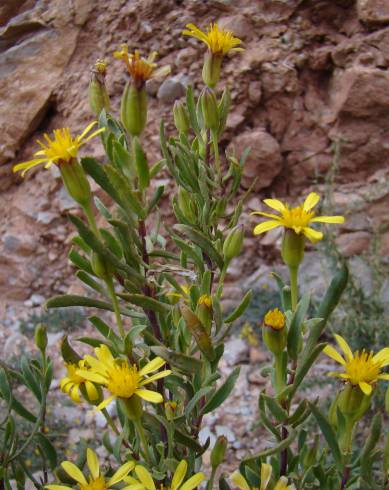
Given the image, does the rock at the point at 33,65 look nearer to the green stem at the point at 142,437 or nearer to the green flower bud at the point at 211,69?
the green flower bud at the point at 211,69

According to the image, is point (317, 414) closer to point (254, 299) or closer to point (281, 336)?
point (281, 336)

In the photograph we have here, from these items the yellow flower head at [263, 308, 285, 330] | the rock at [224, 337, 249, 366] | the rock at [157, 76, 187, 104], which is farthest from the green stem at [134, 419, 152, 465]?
the rock at [157, 76, 187, 104]

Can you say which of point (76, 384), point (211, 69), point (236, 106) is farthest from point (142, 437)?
point (236, 106)

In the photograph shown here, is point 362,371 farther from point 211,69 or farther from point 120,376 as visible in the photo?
point 211,69

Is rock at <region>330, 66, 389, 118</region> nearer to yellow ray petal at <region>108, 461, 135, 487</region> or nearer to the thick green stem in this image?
the thick green stem

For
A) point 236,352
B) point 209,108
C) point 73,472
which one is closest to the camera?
point 73,472

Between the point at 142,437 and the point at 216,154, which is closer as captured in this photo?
the point at 142,437
